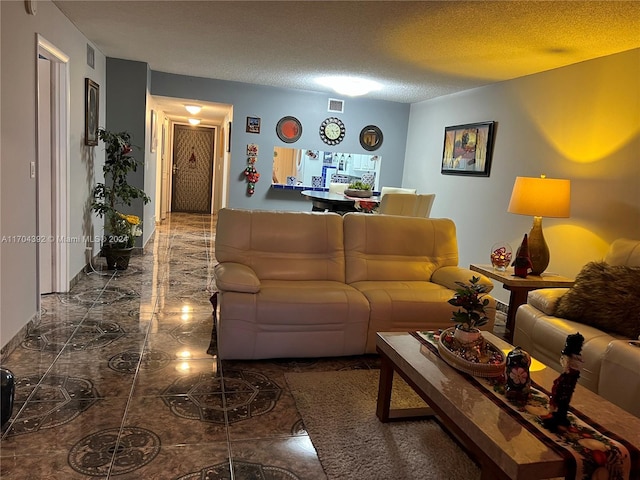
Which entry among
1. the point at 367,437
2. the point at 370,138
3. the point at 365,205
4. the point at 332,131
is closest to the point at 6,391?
the point at 367,437

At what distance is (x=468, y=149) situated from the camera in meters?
5.67

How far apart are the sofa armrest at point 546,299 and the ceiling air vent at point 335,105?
469cm

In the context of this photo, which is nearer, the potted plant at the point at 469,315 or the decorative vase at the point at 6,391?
the decorative vase at the point at 6,391

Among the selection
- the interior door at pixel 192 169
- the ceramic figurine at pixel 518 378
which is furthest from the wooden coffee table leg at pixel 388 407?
the interior door at pixel 192 169

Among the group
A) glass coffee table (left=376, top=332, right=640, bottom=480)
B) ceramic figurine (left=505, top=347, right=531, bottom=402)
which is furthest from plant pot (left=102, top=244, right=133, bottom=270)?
ceramic figurine (left=505, top=347, right=531, bottom=402)

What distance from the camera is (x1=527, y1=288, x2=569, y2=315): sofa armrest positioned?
3.07 metres

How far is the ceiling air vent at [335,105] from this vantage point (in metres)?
7.12

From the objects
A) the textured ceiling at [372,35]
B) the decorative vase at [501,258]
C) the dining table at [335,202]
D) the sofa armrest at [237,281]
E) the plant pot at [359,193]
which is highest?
the textured ceiling at [372,35]

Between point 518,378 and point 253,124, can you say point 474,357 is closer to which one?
point 518,378

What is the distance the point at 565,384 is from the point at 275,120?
5952 mm

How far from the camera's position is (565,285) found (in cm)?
360

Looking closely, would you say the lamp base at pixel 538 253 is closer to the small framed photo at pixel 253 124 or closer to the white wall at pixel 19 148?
the white wall at pixel 19 148

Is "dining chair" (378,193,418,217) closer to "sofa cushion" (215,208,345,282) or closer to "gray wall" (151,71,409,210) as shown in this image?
"sofa cushion" (215,208,345,282)

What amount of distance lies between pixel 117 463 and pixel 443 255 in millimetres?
2783
